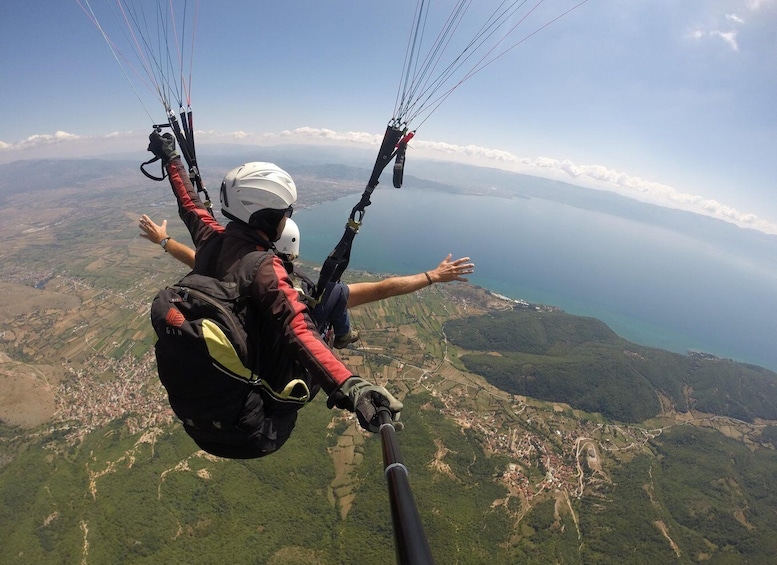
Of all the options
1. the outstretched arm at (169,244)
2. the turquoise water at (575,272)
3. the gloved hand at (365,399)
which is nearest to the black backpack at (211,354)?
the gloved hand at (365,399)

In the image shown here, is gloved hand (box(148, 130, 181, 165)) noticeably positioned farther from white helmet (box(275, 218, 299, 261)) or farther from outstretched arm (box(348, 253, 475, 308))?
outstretched arm (box(348, 253, 475, 308))

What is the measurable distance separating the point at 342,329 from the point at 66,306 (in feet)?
238

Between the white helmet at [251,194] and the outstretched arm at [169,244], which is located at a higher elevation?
the white helmet at [251,194]

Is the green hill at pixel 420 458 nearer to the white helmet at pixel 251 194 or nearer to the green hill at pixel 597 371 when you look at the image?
the green hill at pixel 597 371

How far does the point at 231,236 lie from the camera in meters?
2.37

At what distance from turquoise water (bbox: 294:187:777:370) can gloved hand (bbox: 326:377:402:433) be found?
73.3 m

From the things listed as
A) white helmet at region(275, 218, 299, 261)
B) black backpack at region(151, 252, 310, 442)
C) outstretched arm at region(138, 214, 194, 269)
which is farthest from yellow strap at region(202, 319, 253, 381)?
outstretched arm at region(138, 214, 194, 269)

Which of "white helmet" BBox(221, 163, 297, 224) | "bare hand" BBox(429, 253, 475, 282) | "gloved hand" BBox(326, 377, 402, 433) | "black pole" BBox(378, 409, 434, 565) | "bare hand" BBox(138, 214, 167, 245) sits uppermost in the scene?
"white helmet" BBox(221, 163, 297, 224)

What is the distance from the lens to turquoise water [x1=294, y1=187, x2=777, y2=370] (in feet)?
275

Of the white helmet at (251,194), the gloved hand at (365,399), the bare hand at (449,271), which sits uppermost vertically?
the white helmet at (251,194)

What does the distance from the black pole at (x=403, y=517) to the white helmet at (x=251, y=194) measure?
6.41 ft

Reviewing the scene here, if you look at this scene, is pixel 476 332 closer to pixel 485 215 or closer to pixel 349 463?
pixel 349 463

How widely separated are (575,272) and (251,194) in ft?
447

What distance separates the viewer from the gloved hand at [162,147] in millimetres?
3647
